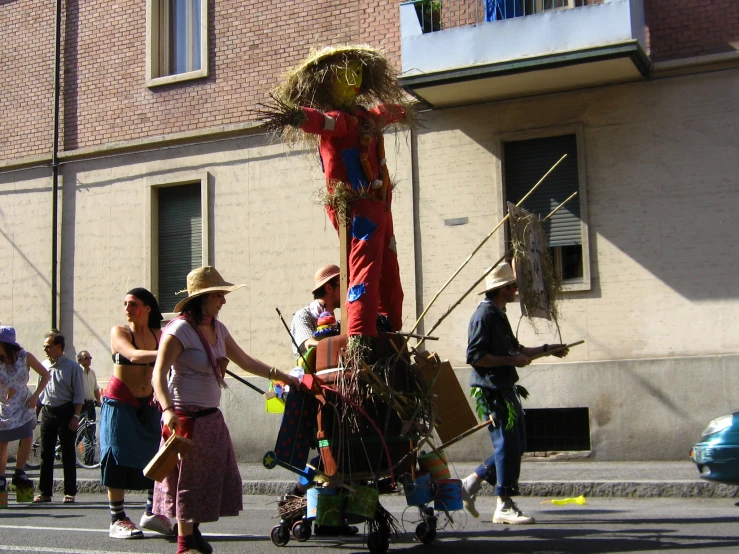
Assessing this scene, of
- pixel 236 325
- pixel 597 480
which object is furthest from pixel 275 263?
pixel 597 480

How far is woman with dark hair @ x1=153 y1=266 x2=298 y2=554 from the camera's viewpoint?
567 centimetres

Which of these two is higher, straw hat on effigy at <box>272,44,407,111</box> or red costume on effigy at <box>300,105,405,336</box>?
straw hat on effigy at <box>272,44,407,111</box>

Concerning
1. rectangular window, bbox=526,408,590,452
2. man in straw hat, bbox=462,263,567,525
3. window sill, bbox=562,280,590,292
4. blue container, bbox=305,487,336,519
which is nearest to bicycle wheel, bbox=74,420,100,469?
rectangular window, bbox=526,408,590,452

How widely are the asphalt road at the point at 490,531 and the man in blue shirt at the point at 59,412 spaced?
1.00 metres

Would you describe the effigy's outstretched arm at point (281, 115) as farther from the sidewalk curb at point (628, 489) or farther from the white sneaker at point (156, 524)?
the sidewalk curb at point (628, 489)

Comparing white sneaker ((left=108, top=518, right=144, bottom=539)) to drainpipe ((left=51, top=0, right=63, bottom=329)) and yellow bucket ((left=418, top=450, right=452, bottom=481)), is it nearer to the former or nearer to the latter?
yellow bucket ((left=418, top=450, right=452, bottom=481))

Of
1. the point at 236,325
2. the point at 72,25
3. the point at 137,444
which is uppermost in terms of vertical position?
the point at 72,25

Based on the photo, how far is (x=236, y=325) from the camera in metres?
14.6

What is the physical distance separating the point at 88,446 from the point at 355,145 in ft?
29.0

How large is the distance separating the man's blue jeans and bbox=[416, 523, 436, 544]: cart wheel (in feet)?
3.23

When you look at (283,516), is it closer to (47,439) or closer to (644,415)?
(47,439)

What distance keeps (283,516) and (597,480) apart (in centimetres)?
449

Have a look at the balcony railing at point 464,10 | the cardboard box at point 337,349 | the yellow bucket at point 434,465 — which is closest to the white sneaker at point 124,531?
the cardboard box at point 337,349

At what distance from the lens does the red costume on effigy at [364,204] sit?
A: 6293 mm
